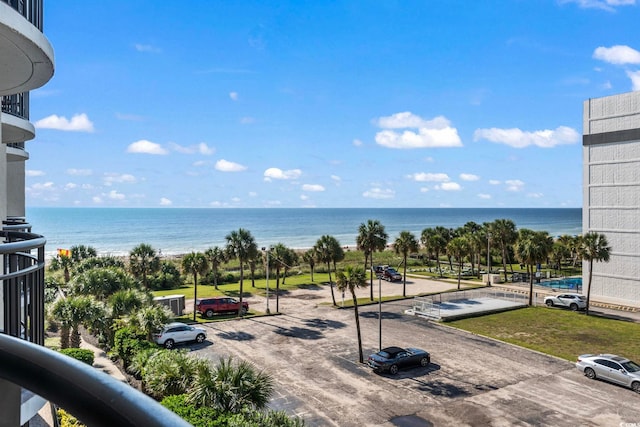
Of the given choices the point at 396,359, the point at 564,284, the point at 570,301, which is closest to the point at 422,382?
the point at 396,359

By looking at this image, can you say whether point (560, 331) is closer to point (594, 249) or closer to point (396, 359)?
point (594, 249)

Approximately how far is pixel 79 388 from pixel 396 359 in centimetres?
2390

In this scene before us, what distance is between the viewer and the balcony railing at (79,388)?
120 cm

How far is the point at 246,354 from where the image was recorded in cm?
2656

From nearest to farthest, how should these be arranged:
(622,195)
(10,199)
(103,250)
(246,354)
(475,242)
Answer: (10,199) < (246,354) < (622,195) < (475,242) < (103,250)

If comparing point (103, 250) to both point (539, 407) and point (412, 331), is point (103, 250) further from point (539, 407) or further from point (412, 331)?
point (539, 407)

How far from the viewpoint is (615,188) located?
41156 mm

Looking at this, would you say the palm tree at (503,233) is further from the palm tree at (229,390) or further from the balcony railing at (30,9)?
the balcony railing at (30,9)

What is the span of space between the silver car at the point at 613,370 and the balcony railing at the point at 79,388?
85.0 ft

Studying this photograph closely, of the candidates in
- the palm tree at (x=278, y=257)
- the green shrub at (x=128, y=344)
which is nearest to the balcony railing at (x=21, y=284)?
the green shrub at (x=128, y=344)

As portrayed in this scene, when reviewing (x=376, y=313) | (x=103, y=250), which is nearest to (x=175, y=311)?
(x=376, y=313)

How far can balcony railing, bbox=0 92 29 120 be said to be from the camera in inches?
398

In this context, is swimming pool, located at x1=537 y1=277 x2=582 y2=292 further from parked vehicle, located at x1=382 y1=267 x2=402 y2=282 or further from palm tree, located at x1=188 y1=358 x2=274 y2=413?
palm tree, located at x1=188 y1=358 x2=274 y2=413

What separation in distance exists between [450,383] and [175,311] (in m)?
23.3
